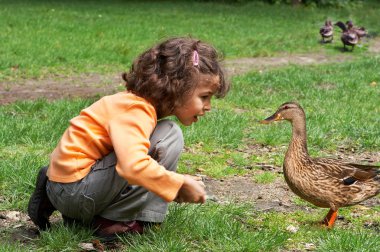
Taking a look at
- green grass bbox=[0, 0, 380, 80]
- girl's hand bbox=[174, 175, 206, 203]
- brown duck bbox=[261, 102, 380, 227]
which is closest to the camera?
girl's hand bbox=[174, 175, 206, 203]

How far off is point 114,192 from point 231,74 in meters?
7.97

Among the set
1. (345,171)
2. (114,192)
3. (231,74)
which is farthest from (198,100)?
(231,74)

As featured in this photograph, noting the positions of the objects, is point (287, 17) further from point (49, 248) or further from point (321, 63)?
point (49, 248)

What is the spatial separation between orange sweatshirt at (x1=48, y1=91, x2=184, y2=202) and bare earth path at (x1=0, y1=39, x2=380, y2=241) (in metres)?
0.62

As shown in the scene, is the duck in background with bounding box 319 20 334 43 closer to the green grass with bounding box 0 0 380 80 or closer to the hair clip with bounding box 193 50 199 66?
the green grass with bounding box 0 0 380 80

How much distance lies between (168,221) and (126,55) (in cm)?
871

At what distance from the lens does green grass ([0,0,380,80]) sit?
1198cm

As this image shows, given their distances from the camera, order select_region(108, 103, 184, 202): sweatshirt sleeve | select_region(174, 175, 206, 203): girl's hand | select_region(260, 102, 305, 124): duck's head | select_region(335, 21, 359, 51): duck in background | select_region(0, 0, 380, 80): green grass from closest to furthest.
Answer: select_region(108, 103, 184, 202): sweatshirt sleeve < select_region(174, 175, 206, 203): girl's hand < select_region(260, 102, 305, 124): duck's head < select_region(0, 0, 380, 80): green grass < select_region(335, 21, 359, 51): duck in background

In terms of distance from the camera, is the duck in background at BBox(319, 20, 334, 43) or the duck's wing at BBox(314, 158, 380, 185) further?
the duck in background at BBox(319, 20, 334, 43)

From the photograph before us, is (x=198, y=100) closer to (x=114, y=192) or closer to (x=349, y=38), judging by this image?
(x=114, y=192)

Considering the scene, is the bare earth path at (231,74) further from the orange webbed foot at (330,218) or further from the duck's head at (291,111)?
the duck's head at (291,111)

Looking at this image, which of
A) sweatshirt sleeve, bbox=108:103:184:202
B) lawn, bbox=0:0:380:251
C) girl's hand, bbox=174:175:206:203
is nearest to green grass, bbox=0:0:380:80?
lawn, bbox=0:0:380:251

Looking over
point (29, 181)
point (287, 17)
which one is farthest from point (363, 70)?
point (287, 17)

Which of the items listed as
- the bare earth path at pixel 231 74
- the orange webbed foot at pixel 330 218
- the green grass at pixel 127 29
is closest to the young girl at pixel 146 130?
the bare earth path at pixel 231 74
